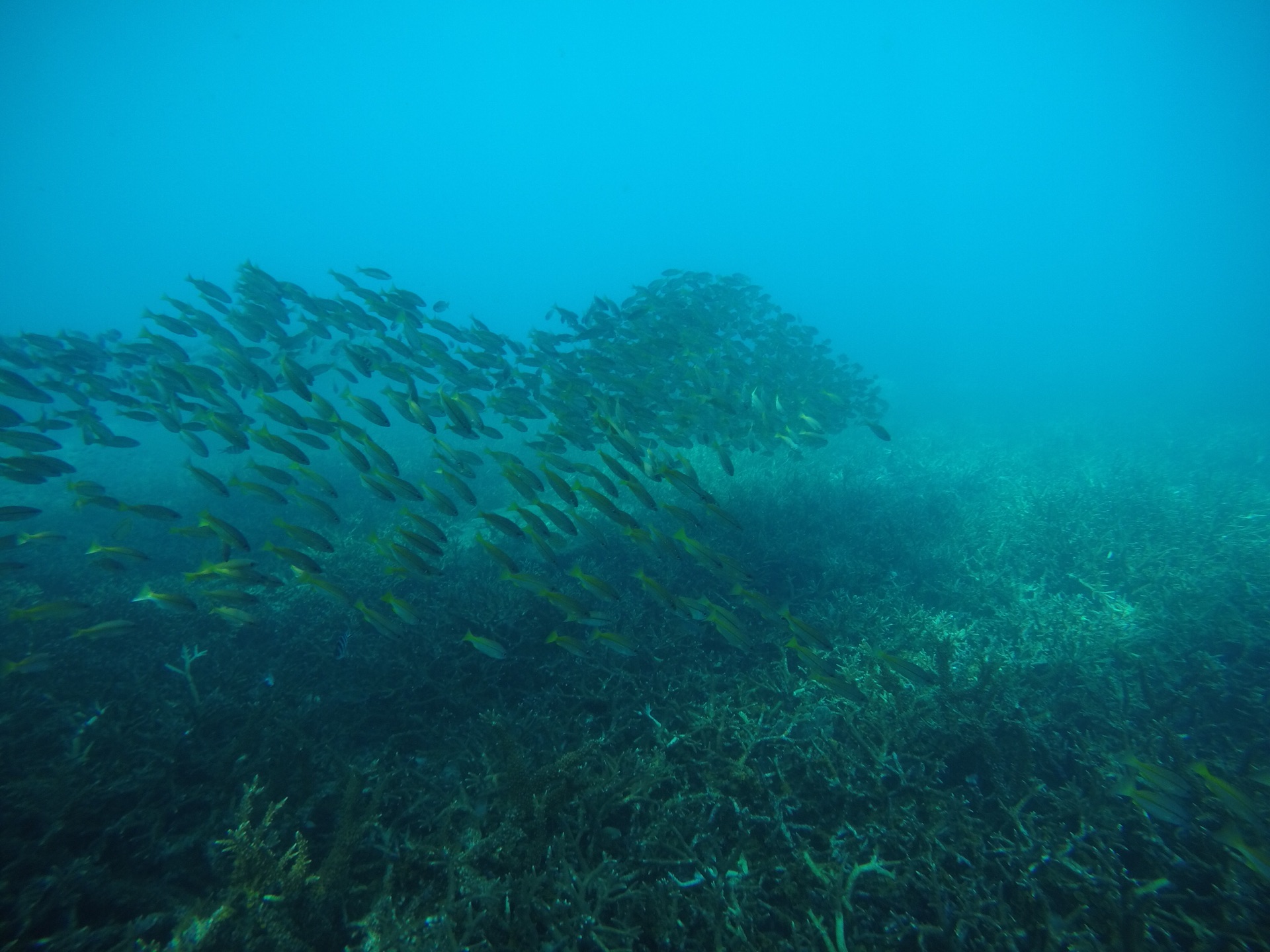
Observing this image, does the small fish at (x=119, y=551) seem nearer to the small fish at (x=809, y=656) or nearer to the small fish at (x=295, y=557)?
the small fish at (x=295, y=557)

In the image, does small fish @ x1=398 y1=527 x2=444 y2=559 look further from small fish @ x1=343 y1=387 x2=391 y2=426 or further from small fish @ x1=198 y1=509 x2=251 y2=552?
small fish @ x1=198 y1=509 x2=251 y2=552

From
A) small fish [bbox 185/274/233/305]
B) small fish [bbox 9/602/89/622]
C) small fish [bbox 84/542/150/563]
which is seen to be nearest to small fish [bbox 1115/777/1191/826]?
small fish [bbox 84/542/150/563]

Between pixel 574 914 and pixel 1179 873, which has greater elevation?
pixel 574 914

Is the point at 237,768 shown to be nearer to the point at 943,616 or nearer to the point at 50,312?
the point at 943,616

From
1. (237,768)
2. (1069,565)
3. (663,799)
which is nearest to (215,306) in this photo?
(237,768)

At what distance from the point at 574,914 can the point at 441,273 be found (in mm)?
151780

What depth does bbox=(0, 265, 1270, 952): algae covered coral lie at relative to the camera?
3422mm

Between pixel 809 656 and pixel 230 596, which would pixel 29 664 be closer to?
pixel 230 596

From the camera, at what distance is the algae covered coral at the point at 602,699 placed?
3.42 metres

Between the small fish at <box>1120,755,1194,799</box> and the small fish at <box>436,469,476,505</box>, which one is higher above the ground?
the small fish at <box>436,469,476,505</box>

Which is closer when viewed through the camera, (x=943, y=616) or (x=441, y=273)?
(x=943, y=616)

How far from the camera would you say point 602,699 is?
17.5 feet

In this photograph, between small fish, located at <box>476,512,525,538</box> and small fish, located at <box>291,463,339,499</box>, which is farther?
small fish, located at <box>291,463,339,499</box>

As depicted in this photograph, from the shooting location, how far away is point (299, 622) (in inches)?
268
